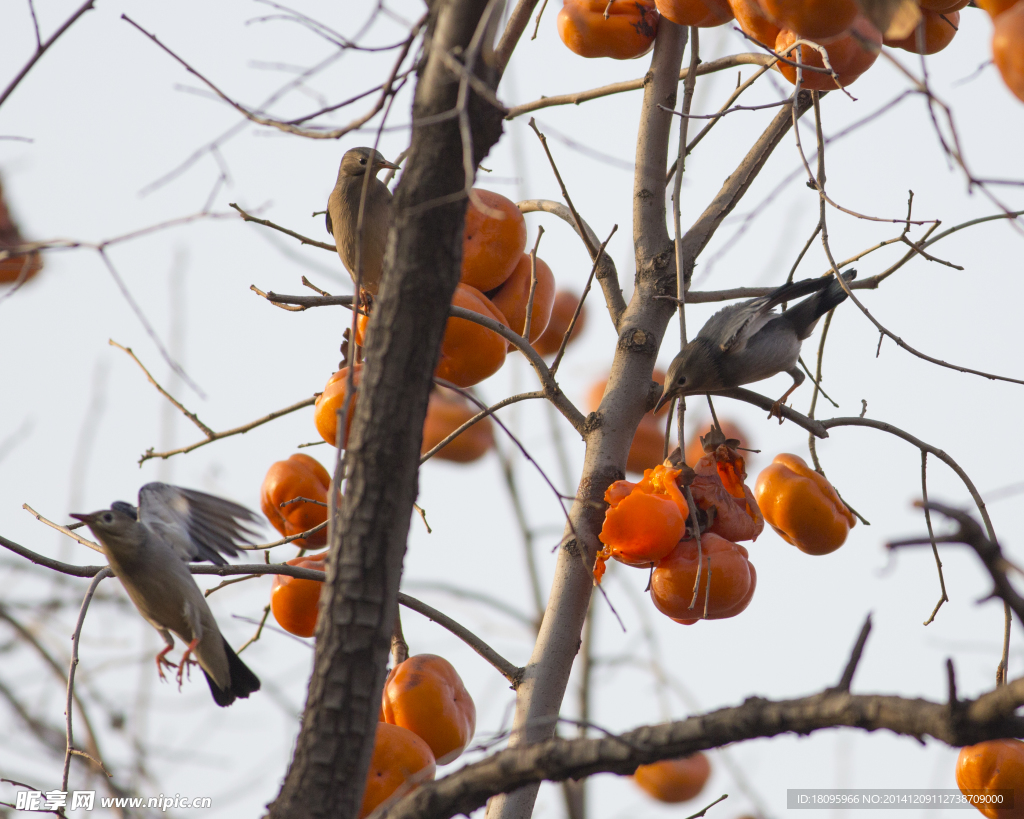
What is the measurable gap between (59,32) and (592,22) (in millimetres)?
1831

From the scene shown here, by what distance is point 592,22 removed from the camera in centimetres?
332

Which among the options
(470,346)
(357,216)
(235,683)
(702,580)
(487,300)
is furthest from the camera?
(357,216)

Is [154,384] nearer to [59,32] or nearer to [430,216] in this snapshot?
[59,32]

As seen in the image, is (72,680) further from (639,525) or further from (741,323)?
(741,323)

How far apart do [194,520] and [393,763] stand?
1.92 m

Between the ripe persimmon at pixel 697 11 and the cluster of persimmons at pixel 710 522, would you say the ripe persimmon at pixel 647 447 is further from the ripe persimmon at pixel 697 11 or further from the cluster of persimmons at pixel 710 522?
the ripe persimmon at pixel 697 11

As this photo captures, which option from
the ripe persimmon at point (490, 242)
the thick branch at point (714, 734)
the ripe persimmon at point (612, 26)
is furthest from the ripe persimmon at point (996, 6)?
the ripe persimmon at point (490, 242)

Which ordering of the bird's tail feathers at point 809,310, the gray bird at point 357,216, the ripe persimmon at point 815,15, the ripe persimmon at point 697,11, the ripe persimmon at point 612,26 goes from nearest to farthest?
the ripe persimmon at point 815,15 → the ripe persimmon at point 697,11 → the ripe persimmon at point 612,26 → the gray bird at point 357,216 → the bird's tail feathers at point 809,310

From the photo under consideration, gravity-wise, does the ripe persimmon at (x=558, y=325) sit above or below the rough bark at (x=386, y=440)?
above

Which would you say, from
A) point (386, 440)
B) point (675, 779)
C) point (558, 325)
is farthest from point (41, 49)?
point (675, 779)

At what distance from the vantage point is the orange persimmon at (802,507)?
295 centimetres

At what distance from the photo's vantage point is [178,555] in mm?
3904

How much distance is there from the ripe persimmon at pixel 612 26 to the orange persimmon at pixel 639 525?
61.4 inches

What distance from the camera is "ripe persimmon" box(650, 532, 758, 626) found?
8.86ft
